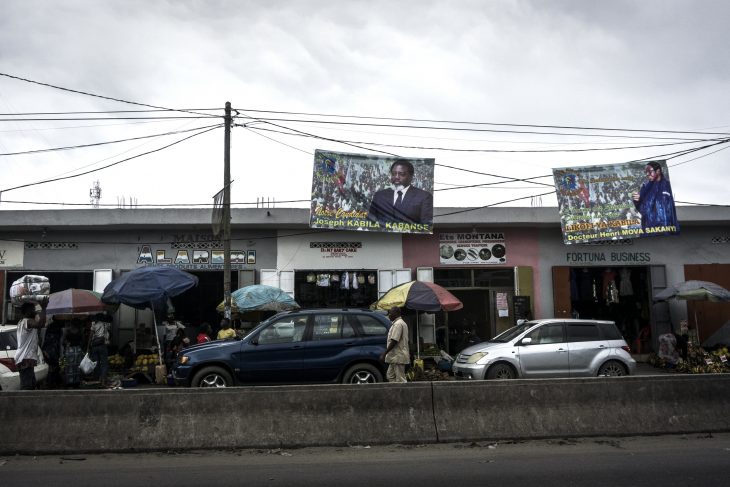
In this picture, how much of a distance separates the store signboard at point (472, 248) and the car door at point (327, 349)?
753 centimetres

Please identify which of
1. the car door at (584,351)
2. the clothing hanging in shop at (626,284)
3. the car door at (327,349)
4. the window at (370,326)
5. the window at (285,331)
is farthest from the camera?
the clothing hanging in shop at (626,284)

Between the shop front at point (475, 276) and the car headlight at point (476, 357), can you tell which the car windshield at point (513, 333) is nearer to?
the car headlight at point (476, 357)

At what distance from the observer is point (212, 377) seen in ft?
33.8

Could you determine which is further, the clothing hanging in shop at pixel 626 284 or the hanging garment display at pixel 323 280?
the clothing hanging in shop at pixel 626 284

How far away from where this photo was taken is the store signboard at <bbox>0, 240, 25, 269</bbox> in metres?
16.8

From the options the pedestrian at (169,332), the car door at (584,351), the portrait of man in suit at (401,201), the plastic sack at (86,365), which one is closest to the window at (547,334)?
the car door at (584,351)

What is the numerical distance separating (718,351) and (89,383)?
15.6 m

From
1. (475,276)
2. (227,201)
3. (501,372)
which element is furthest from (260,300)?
(475,276)

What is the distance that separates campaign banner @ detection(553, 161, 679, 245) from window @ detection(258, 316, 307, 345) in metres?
8.80

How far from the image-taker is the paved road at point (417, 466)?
18.4ft

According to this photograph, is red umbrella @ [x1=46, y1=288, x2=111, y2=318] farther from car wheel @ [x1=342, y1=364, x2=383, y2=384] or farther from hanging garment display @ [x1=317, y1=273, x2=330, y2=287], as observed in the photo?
car wheel @ [x1=342, y1=364, x2=383, y2=384]

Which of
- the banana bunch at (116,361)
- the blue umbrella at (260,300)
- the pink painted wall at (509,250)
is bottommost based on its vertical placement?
the banana bunch at (116,361)

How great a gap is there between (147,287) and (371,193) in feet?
21.2

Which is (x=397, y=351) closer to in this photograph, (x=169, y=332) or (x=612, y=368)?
(x=612, y=368)
